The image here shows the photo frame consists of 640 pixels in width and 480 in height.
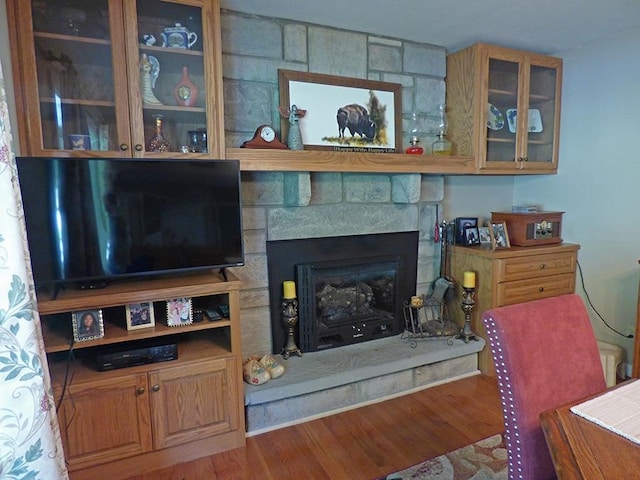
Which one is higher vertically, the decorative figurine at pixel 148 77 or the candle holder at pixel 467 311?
the decorative figurine at pixel 148 77

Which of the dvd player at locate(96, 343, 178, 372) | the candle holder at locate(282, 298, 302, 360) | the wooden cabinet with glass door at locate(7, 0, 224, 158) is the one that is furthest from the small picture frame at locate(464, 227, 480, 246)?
the dvd player at locate(96, 343, 178, 372)

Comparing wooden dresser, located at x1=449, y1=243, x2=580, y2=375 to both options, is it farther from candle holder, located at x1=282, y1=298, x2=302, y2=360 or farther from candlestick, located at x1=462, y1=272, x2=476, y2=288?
candle holder, located at x1=282, y1=298, x2=302, y2=360

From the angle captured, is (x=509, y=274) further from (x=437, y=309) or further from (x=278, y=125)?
(x=278, y=125)

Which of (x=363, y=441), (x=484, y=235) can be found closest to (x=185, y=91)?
(x=363, y=441)

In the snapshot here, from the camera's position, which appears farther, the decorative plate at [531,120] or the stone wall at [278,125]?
the decorative plate at [531,120]

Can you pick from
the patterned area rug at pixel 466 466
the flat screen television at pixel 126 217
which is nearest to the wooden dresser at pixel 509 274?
the patterned area rug at pixel 466 466

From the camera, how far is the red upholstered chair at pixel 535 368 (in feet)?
3.84

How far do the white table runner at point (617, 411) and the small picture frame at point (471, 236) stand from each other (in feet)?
6.39

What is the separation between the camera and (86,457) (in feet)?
5.75

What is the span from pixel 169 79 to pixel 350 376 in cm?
191

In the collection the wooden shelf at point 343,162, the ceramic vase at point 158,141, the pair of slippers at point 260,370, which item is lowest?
the pair of slippers at point 260,370

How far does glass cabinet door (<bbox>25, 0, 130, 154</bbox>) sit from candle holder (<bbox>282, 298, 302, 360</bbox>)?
1300mm

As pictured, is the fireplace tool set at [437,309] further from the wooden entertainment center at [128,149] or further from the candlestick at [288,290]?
the wooden entertainment center at [128,149]

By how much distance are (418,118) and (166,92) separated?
173 cm
